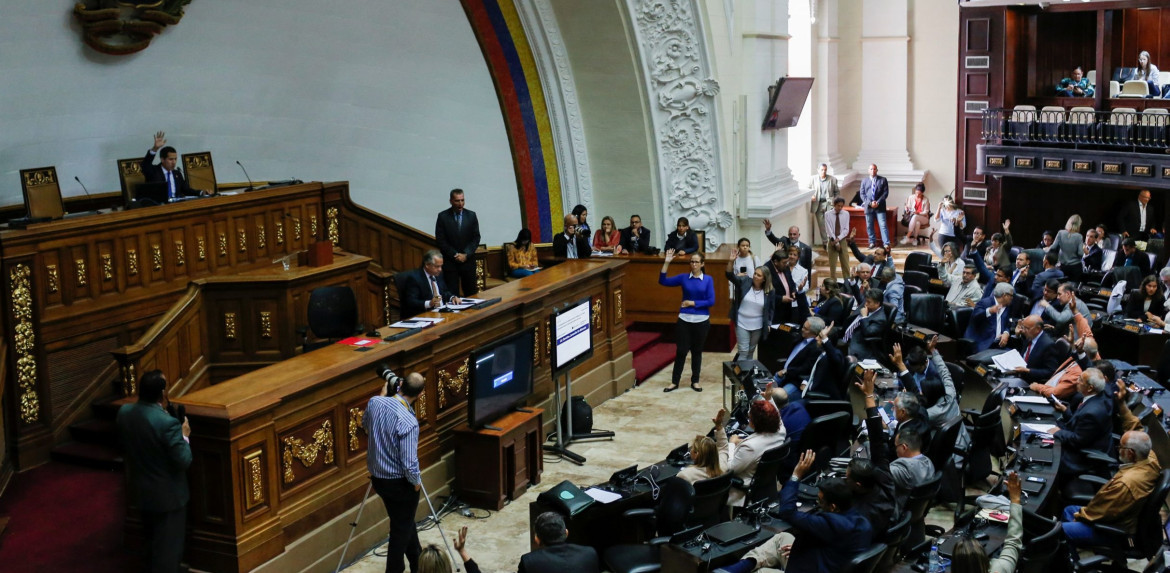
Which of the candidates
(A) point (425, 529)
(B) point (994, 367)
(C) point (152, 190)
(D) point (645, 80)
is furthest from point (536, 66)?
(A) point (425, 529)

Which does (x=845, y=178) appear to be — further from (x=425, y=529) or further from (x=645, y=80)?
(x=425, y=529)

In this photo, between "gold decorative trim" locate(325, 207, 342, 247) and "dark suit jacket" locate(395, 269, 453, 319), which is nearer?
"dark suit jacket" locate(395, 269, 453, 319)

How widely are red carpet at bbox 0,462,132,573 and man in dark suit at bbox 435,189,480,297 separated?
3.91 meters

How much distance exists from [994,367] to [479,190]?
6.86 m

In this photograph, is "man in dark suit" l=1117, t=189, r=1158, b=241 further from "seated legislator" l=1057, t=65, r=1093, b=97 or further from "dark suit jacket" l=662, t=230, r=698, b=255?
"dark suit jacket" l=662, t=230, r=698, b=255

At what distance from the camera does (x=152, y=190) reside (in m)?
10.4

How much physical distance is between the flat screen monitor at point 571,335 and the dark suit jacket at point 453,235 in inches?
74.6

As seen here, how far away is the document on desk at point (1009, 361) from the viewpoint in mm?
10383

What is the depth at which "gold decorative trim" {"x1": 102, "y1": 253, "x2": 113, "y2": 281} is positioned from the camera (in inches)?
382

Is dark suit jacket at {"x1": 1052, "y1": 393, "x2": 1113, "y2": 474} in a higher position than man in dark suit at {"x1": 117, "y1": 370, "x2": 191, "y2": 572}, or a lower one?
lower

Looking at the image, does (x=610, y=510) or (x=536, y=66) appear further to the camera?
(x=536, y=66)

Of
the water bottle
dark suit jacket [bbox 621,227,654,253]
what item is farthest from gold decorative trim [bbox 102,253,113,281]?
the water bottle

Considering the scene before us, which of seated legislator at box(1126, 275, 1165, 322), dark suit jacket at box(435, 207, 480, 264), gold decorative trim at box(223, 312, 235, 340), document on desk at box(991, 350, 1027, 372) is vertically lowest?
document on desk at box(991, 350, 1027, 372)

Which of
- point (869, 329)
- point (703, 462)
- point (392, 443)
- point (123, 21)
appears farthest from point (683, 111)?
point (392, 443)
